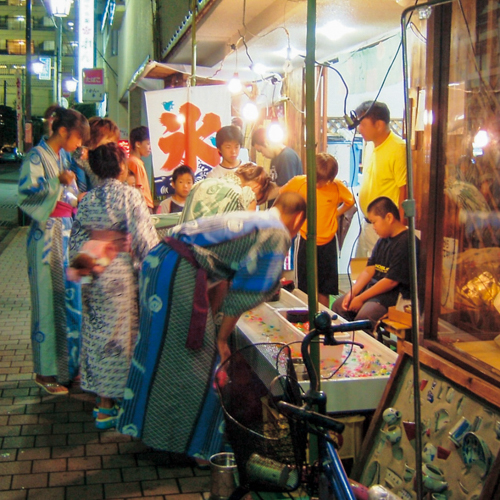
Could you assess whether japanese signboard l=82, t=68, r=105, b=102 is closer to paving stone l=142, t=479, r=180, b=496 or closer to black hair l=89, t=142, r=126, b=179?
black hair l=89, t=142, r=126, b=179

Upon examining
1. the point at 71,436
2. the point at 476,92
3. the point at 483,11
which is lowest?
the point at 71,436

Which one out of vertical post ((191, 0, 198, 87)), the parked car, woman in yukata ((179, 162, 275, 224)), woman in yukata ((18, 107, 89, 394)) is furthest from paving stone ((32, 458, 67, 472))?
the parked car

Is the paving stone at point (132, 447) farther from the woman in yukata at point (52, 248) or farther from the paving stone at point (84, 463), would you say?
the woman in yukata at point (52, 248)

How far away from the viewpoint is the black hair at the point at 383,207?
584 centimetres

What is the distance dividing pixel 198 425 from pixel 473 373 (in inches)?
69.2

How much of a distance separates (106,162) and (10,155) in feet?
220

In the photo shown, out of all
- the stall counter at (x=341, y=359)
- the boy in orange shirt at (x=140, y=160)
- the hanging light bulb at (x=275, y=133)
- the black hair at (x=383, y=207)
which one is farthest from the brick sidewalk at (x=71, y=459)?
the hanging light bulb at (x=275, y=133)

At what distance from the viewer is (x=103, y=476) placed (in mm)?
4207

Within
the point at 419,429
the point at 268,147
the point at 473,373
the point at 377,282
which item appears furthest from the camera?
the point at 268,147

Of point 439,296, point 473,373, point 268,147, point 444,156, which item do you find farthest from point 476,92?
point 268,147

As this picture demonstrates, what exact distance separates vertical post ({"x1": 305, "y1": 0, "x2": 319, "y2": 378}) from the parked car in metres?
65.6

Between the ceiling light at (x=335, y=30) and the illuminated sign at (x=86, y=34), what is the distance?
19896 mm

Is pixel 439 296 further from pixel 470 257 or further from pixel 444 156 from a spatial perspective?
pixel 444 156

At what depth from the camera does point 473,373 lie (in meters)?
3.33
